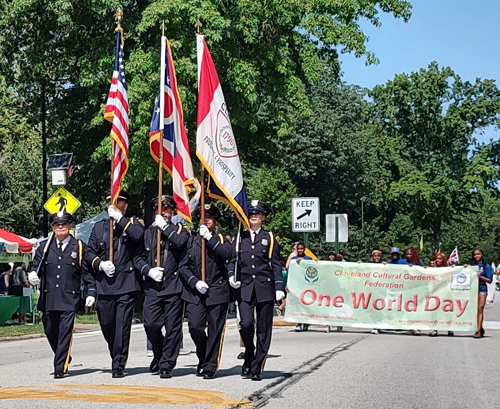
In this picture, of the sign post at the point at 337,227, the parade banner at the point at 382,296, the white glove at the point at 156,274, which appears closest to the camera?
the white glove at the point at 156,274

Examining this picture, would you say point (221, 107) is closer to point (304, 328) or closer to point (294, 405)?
point (294, 405)

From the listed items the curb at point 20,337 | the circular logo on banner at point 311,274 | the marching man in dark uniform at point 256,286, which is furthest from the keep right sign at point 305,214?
the marching man in dark uniform at point 256,286

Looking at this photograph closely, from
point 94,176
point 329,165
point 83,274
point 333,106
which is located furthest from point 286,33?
point 333,106

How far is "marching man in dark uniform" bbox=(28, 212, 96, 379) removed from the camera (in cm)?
1030

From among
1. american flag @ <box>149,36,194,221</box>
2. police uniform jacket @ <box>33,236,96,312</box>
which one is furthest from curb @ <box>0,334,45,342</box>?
police uniform jacket @ <box>33,236,96,312</box>

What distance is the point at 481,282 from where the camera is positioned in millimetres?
19562

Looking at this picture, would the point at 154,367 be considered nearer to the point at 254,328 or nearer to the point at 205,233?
the point at 254,328

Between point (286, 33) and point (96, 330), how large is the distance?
10.1m

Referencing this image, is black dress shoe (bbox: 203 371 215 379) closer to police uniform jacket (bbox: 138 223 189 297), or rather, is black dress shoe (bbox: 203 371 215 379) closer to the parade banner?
police uniform jacket (bbox: 138 223 189 297)

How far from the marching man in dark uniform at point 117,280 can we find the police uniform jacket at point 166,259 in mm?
122

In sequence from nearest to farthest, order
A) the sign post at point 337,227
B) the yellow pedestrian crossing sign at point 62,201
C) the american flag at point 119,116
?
the american flag at point 119,116 → the yellow pedestrian crossing sign at point 62,201 → the sign post at point 337,227

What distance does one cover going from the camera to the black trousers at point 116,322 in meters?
10.3

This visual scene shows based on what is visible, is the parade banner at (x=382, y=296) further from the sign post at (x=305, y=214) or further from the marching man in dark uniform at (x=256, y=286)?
the marching man in dark uniform at (x=256, y=286)

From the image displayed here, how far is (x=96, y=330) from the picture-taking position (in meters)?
22.1
